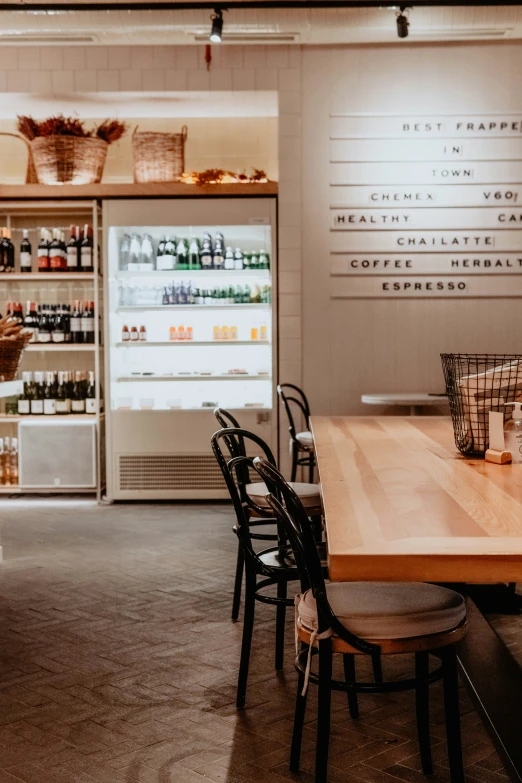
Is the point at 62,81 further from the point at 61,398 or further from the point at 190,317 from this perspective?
the point at 61,398

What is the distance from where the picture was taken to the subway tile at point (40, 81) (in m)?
6.95

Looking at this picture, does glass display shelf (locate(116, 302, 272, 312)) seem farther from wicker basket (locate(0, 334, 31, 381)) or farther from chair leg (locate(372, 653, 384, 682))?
chair leg (locate(372, 653, 384, 682))

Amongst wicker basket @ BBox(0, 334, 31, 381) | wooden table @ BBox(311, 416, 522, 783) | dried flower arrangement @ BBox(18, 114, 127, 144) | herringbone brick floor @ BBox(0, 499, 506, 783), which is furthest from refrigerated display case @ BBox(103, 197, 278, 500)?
wooden table @ BBox(311, 416, 522, 783)

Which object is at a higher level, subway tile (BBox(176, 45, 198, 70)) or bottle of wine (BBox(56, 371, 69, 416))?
subway tile (BBox(176, 45, 198, 70))

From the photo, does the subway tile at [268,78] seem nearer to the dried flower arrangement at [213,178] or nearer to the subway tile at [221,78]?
the subway tile at [221,78]

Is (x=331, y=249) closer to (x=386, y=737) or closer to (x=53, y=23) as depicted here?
(x=53, y=23)

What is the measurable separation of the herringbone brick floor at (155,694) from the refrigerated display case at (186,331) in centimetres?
181

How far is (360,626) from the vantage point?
207 centimetres

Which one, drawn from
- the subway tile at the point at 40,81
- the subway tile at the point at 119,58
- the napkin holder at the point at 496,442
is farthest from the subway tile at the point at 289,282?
the napkin holder at the point at 496,442

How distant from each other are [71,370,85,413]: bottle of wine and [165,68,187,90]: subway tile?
7.94 feet

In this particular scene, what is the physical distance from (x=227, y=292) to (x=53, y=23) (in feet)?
7.65

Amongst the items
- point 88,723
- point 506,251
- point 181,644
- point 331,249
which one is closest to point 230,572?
point 181,644

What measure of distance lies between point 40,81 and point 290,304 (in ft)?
8.80

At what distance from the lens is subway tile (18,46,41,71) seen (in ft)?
22.8
